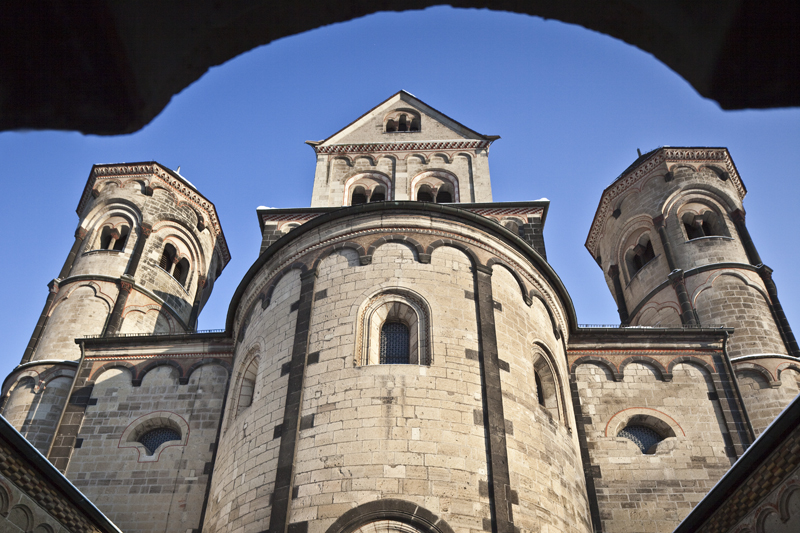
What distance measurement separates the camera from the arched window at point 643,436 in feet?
52.6

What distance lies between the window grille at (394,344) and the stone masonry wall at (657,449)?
18.7ft

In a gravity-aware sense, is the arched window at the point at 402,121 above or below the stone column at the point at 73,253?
above

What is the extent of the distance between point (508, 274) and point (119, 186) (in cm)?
1818

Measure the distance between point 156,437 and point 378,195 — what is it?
1068 cm

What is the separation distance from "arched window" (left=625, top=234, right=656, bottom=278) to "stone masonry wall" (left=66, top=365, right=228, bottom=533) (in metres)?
16.7

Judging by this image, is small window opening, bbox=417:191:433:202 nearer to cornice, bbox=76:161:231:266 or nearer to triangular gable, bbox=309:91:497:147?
triangular gable, bbox=309:91:497:147

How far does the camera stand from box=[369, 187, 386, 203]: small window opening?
22781mm

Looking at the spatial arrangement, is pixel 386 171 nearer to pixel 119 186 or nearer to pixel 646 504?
pixel 119 186

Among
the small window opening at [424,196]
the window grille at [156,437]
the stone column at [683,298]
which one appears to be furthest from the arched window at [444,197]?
the window grille at [156,437]

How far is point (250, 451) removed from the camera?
1238cm

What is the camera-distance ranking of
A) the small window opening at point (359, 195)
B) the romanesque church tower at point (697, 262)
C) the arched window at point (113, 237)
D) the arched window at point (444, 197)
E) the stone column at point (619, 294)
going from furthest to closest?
1. the stone column at point (619, 294)
2. the arched window at point (113, 237)
3. the small window opening at point (359, 195)
4. the arched window at point (444, 197)
5. the romanesque church tower at point (697, 262)

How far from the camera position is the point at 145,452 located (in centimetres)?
1617

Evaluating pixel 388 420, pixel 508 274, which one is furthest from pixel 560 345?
pixel 388 420

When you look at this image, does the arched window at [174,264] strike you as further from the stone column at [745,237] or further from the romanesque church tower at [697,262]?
the stone column at [745,237]
